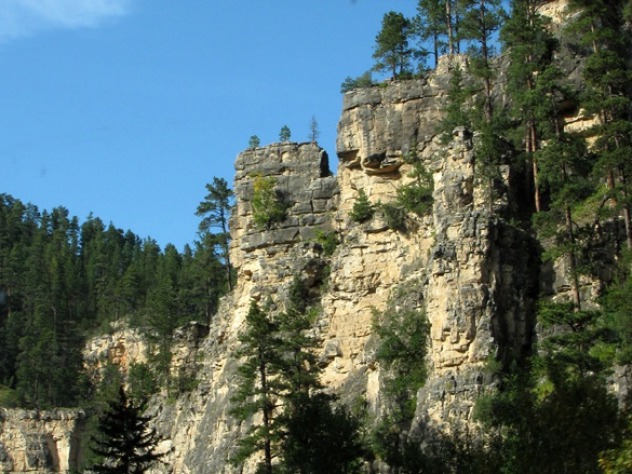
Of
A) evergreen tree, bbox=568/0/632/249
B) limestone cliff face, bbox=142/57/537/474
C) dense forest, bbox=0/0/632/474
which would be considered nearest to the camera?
dense forest, bbox=0/0/632/474

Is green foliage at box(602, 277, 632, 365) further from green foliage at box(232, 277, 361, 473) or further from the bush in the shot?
the bush

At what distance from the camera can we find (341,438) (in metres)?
46.2

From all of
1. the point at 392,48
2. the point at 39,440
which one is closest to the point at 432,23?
the point at 392,48

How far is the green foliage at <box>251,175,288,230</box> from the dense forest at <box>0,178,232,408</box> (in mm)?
14867

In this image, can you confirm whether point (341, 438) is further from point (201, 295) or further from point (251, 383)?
point (201, 295)

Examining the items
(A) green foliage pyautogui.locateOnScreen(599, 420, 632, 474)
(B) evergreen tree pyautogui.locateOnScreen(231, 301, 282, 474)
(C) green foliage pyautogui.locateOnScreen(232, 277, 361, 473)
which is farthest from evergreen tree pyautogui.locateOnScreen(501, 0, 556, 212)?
(A) green foliage pyautogui.locateOnScreen(599, 420, 632, 474)

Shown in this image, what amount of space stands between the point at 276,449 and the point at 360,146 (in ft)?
54.3

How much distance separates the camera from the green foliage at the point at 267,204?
62.4 meters

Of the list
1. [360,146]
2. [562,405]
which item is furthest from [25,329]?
[562,405]

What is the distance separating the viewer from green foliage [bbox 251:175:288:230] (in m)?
62.4

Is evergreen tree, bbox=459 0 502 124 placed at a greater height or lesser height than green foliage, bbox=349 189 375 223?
greater

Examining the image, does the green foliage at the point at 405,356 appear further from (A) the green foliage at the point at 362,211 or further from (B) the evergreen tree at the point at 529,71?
(A) the green foliage at the point at 362,211

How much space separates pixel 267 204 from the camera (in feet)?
206

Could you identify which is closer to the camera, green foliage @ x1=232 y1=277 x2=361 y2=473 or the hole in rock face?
green foliage @ x1=232 y1=277 x2=361 y2=473
